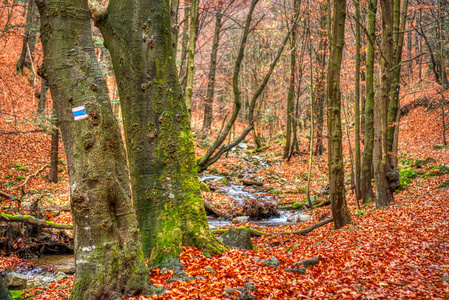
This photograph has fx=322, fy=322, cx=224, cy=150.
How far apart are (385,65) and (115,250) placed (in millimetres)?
7877

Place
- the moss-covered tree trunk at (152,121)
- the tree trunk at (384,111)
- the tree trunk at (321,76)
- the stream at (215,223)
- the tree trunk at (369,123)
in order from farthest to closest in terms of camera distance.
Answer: the tree trunk at (321,76) < the tree trunk at (369,123) < the tree trunk at (384,111) < the stream at (215,223) < the moss-covered tree trunk at (152,121)

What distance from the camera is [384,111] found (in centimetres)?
832

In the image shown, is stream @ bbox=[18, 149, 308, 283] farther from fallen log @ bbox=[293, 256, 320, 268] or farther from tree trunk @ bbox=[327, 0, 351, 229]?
fallen log @ bbox=[293, 256, 320, 268]

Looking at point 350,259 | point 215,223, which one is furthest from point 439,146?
point 350,259

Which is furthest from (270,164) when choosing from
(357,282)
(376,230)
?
(357,282)

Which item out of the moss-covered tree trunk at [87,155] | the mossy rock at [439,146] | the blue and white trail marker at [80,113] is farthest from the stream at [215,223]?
the mossy rock at [439,146]

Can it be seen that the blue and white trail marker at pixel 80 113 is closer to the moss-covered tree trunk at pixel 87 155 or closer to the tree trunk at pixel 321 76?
the moss-covered tree trunk at pixel 87 155

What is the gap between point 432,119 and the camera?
69.7 feet

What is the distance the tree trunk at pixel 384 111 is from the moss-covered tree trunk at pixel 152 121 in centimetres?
596

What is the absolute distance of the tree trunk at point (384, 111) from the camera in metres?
8.21

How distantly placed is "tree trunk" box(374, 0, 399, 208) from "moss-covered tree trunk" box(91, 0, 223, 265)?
596 cm

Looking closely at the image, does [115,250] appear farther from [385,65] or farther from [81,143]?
[385,65]

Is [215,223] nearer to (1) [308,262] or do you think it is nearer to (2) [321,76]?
(1) [308,262]

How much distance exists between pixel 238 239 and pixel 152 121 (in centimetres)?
253
